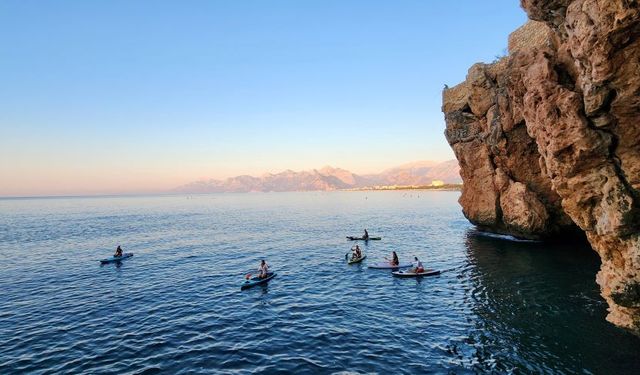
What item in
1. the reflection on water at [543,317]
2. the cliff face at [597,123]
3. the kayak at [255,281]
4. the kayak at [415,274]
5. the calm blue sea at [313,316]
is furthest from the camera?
the kayak at [415,274]

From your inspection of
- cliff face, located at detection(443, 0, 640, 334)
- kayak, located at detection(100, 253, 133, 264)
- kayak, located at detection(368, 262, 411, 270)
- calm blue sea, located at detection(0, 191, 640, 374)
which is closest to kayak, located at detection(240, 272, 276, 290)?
calm blue sea, located at detection(0, 191, 640, 374)

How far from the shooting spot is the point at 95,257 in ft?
178

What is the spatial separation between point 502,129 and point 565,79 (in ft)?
88.7

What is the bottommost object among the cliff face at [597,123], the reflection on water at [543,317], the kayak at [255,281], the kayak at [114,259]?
the reflection on water at [543,317]

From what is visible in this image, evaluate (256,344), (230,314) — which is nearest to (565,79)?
(256,344)

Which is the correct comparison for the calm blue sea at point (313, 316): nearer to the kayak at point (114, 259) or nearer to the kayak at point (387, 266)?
the kayak at point (387, 266)

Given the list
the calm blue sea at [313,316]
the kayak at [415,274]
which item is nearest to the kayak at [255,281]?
the calm blue sea at [313,316]

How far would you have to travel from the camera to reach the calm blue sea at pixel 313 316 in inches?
806

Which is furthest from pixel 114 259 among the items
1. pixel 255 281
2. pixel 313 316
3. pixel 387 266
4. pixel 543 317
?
pixel 543 317

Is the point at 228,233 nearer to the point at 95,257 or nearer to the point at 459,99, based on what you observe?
the point at 95,257

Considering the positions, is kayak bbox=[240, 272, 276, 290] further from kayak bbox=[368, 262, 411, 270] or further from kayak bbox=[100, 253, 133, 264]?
kayak bbox=[100, 253, 133, 264]

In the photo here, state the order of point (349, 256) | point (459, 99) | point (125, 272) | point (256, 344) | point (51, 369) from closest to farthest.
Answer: point (51, 369)
point (256, 344)
point (125, 272)
point (349, 256)
point (459, 99)

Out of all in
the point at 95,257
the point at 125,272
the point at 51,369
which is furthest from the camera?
the point at 95,257

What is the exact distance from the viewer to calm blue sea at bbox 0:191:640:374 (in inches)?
806
